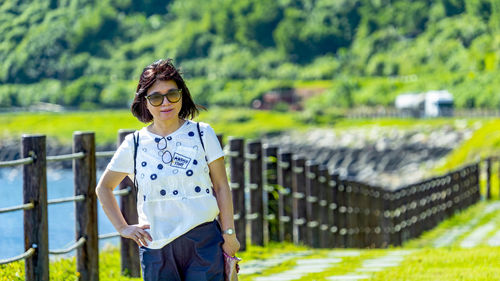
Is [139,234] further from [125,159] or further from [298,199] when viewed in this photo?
[298,199]

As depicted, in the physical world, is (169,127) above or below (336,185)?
above

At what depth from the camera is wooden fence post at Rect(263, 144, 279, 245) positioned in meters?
10.8

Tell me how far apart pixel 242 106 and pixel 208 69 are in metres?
24.9

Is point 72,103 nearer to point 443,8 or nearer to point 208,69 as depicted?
point 208,69

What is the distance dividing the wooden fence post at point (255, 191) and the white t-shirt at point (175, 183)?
19.4ft

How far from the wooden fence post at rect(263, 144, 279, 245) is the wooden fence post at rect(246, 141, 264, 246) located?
0.41m

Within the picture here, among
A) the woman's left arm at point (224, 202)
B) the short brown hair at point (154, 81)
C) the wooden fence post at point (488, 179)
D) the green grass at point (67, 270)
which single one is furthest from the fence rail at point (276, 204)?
the wooden fence post at point (488, 179)

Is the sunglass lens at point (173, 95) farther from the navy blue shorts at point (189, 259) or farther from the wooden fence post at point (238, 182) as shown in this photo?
the wooden fence post at point (238, 182)

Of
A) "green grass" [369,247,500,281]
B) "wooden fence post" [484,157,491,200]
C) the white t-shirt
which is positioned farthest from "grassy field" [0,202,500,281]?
"wooden fence post" [484,157,491,200]

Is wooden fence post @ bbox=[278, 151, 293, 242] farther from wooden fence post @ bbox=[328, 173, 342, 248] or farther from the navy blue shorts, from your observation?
the navy blue shorts

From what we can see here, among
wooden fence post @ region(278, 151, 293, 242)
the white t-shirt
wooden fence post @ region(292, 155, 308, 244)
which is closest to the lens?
the white t-shirt

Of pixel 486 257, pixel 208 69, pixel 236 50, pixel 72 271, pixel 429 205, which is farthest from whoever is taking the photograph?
pixel 236 50

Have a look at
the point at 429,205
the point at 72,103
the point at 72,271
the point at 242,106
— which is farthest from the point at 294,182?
the point at 242,106

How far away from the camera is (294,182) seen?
1124cm
